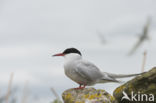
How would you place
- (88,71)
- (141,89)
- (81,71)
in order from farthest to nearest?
(141,89) < (88,71) < (81,71)

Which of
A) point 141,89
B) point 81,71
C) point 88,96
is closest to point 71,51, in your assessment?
point 81,71

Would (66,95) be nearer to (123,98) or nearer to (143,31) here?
(123,98)

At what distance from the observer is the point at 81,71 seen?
6703 mm

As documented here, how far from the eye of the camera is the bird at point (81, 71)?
6719mm

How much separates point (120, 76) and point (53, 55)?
155 cm

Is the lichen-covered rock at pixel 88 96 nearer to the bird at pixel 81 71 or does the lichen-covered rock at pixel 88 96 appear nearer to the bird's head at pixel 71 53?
the bird at pixel 81 71

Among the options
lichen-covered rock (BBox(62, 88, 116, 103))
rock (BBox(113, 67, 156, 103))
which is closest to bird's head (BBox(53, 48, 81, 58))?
lichen-covered rock (BBox(62, 88, 116, 103))

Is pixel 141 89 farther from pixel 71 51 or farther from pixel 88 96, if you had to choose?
pixel 71 51

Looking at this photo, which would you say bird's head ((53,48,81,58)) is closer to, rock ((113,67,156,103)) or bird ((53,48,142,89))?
bird ((53,48,142,89))

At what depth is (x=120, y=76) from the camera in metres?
7.04

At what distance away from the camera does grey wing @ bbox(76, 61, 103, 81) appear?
6715 mm

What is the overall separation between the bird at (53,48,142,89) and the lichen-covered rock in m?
0.14

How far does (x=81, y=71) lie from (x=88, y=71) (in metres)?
0.20

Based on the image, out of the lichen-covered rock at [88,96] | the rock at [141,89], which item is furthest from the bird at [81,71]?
the rock at [141,89]
